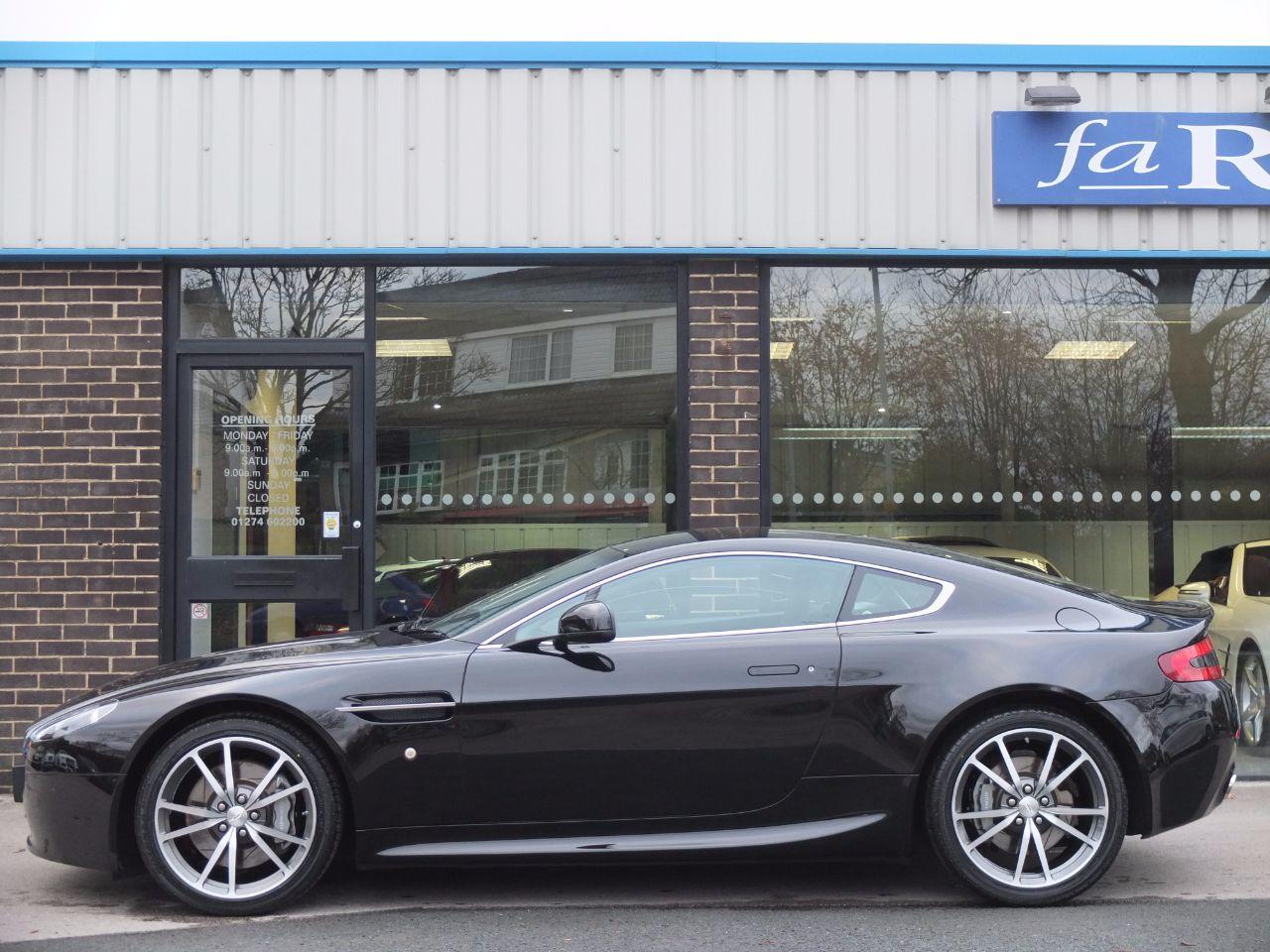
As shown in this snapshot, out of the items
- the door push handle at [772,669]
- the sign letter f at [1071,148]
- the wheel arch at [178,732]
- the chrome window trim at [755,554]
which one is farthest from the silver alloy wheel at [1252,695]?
the wheel arch at [178,732]

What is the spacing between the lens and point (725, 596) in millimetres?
4848

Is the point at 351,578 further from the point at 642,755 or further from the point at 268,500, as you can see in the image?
the point at 642,755

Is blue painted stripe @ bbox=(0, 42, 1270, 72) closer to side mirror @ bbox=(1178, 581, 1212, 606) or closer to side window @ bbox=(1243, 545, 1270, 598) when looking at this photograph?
side window @ bbox=(1243, 545, 1270, 598)

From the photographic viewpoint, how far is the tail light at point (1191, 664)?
4.74 m

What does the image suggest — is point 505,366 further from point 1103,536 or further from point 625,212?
point 1103,536

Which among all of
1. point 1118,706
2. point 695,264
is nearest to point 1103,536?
point 695,264

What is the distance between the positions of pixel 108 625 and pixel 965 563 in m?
4.93

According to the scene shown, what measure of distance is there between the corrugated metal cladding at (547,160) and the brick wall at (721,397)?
9.5 inches

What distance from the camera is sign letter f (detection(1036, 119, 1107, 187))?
764cm

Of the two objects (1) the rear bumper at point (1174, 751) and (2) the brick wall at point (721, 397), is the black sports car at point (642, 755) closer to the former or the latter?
(1) the rear bumper at point (1174, 751)

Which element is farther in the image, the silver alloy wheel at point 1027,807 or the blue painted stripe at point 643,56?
the blue painted stripe at point 643,56

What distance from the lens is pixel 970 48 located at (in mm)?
7660

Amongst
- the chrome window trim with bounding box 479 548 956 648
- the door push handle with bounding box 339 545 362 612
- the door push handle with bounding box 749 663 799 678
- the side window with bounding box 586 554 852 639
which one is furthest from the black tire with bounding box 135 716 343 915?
the door push handle with bounding box 339 545 362 612

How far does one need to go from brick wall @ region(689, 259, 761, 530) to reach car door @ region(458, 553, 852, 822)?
3.02 m
